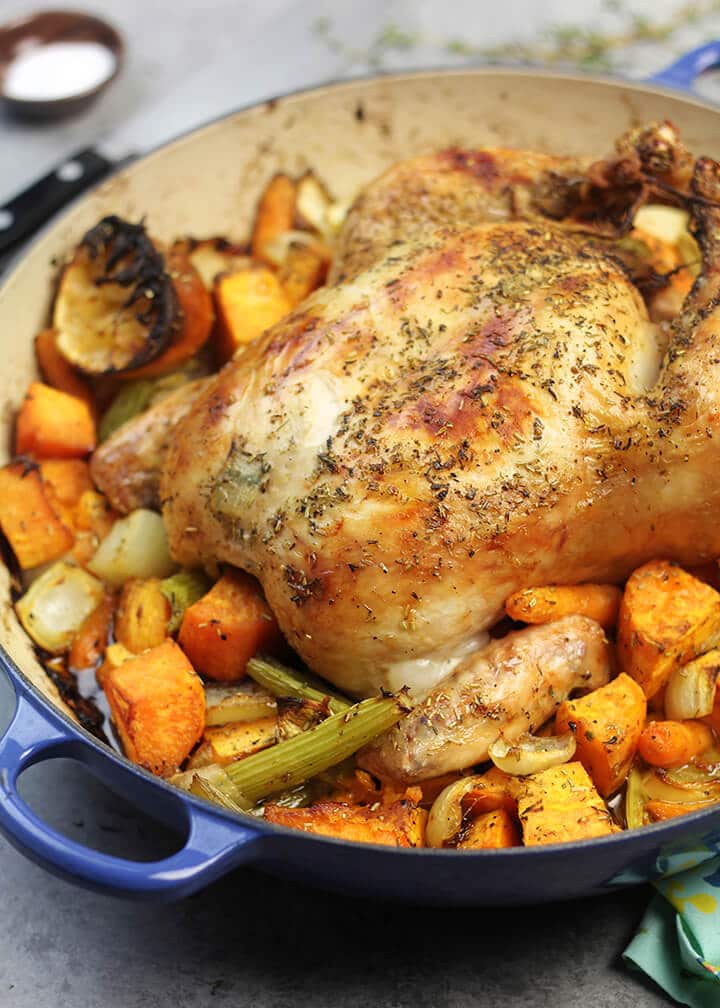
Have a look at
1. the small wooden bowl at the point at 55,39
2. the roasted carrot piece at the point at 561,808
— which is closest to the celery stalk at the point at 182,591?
the roasted carrot piece at the point at 561,808

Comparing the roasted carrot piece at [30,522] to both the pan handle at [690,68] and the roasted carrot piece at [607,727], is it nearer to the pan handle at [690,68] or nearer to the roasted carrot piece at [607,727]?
the roasted carrot piece at [607,727]

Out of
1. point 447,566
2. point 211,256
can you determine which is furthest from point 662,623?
point 211,256

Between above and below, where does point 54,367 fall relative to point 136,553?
above

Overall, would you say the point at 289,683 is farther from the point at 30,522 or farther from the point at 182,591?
the point at 30,522

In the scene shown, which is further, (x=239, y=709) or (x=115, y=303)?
(x=115, y=303)

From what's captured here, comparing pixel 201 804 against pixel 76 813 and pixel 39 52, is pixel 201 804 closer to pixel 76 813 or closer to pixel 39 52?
pixel 76 813

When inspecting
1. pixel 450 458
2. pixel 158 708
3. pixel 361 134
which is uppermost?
pixel 361 134
